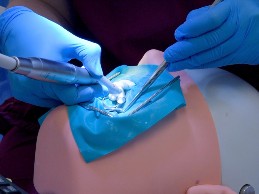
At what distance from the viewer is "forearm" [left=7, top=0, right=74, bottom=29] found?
1073 mm

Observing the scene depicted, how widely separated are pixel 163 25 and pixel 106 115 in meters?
0.40

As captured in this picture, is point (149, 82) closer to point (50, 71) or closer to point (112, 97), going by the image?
point (112, 97)

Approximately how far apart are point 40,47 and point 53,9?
366 mm

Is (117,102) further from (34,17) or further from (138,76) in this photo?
(34,17)

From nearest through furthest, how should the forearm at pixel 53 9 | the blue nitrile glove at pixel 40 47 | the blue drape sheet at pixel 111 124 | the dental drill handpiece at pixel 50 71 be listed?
the dental drill handpiece at pixel 50 71 → the blue drape sheet at pixel 111 124 → the blue nitrile glove at pixel 40 47 → the forearm at pixel 53 9

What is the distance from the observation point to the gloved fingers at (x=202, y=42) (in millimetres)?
734

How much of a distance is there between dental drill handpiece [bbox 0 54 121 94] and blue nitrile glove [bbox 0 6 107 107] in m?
0.02

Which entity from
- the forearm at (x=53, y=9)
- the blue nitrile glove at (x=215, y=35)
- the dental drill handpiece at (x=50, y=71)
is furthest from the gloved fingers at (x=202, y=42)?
the forearm at (x=53, y=9)

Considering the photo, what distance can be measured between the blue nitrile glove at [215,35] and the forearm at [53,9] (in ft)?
1.63

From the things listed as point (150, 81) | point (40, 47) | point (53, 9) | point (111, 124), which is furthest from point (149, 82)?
point (53, 9)

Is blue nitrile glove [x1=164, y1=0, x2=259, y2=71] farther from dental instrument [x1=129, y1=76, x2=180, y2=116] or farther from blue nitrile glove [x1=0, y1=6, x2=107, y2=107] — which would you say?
blue nitrile glove [x1=0, y1=6, x2=107, y2=107]

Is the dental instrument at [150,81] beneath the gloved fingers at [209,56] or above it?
beneath

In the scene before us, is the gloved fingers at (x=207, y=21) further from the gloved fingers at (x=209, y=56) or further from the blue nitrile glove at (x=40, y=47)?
the blue nitrile glove at (x=40, y=47)

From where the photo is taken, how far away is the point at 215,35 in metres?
0.73
